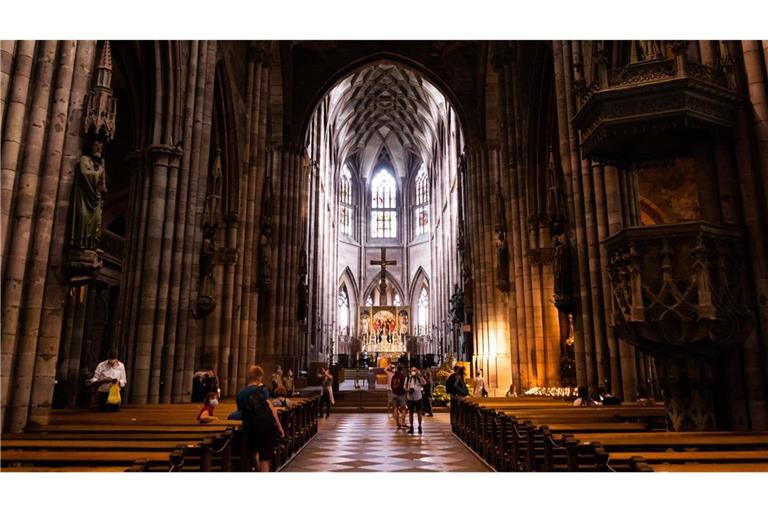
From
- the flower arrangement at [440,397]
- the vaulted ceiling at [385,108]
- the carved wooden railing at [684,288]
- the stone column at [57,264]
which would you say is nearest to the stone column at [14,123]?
the stone column at [57,264]

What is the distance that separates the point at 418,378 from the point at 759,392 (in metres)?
6.93

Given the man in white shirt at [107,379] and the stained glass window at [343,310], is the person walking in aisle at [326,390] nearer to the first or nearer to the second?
the man in white shirt at [107,379]

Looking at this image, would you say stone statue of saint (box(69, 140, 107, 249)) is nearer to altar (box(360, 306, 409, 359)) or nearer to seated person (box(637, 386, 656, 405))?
seated person (box(637, 386, 656, 405))

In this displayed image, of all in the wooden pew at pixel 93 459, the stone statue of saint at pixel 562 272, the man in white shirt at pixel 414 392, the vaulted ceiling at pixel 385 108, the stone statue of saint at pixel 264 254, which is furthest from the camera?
the vaulted ceiling at pixel 385 108

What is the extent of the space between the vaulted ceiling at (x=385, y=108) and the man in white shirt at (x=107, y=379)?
92.9 ft

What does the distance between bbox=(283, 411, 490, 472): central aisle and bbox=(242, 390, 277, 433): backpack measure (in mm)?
2151

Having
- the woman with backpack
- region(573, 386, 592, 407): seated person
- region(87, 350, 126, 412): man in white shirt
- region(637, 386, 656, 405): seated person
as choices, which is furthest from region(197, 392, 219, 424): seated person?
region(637, 386, 656, 405): seated person

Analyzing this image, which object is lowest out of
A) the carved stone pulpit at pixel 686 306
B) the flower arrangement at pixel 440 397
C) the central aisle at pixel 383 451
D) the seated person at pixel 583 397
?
the central aisle at pixel 383 451

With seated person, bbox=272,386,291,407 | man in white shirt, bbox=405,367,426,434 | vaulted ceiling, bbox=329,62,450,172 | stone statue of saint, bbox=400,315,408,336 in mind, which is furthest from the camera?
stone statue of saint, bbox=400,315,408,336

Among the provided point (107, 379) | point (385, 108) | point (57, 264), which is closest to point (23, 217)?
point (57, 264)

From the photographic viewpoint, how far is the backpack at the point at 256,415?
19.7 ft

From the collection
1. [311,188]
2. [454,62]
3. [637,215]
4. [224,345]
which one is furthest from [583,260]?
[311,188]

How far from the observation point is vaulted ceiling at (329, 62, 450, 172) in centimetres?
3816
